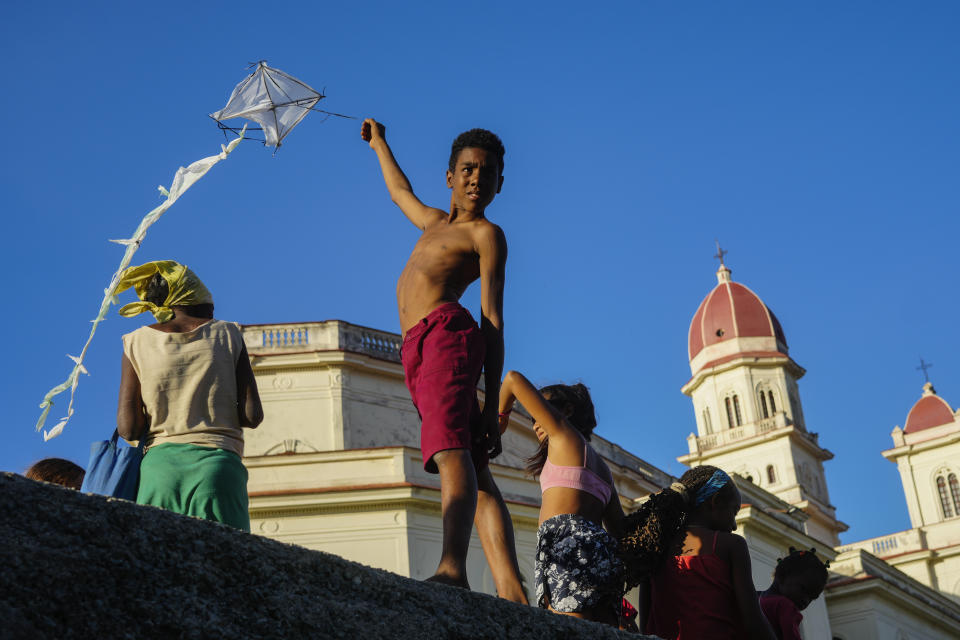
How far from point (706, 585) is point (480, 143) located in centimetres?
201

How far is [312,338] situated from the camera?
2786 centimetres

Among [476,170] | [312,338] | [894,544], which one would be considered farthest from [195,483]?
[894,544]

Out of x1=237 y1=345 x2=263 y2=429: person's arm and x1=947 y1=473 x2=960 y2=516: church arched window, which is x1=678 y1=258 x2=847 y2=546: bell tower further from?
x1=237 y1=345 x2=263 y2=429: person's arm

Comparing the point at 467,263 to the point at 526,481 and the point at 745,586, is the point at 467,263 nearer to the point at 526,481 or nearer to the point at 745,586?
the point at 745,586

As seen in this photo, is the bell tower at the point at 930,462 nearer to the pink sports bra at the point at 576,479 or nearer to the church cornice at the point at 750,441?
the church cornice at the point at 750,441

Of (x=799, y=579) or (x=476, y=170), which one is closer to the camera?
(x=476, y=170)

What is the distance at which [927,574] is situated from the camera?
156 ft

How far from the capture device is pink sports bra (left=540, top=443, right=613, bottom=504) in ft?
15.5

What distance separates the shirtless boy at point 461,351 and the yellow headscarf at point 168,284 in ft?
2.82

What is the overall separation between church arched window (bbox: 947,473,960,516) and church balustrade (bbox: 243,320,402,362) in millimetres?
35147

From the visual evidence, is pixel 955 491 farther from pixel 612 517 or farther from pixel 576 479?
pixel 576 479

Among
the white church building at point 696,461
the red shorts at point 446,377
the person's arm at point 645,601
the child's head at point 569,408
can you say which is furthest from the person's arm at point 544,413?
the white church building at point 696,461

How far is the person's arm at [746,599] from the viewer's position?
4.23 metres

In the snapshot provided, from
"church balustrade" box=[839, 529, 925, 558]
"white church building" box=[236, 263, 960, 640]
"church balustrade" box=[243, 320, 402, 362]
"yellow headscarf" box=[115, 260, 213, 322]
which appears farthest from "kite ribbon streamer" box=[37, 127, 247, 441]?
"church balustrade" box=[839, 529, 925, 558]
